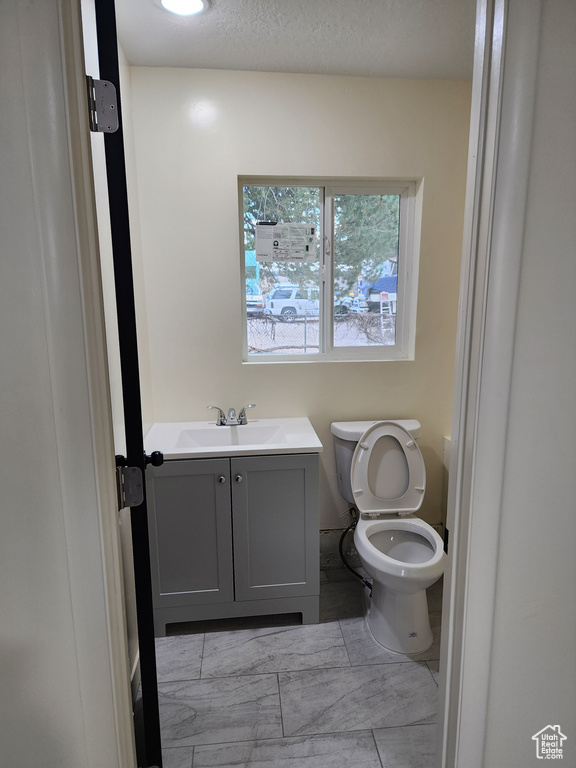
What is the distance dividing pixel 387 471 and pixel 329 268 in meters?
1.11

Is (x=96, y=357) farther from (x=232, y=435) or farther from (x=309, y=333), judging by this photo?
(x=309, y=333)

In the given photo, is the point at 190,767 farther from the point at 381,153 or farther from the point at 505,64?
the point at 381,153

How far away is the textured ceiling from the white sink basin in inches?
67.2

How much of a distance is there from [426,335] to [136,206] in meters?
1.64

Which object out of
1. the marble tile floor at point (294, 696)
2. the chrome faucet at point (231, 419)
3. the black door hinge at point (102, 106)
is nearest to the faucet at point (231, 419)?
the chrome faucet at point (231, 419)

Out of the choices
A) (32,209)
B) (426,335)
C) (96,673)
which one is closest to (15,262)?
(32,209)

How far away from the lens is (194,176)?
225cm

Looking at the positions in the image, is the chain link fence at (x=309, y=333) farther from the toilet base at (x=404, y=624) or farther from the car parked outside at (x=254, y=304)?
the toilet base at (x=404, y=624)

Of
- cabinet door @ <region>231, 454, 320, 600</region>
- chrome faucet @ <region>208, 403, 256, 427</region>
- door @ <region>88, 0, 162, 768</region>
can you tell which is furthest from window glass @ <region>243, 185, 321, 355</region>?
door @ <region>88, 0, 162, 768</region>

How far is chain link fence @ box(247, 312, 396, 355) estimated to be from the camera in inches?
99.6

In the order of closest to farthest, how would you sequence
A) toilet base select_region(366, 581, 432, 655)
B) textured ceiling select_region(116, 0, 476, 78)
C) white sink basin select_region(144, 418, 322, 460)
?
1. textured ceiling select_region(116, 0, 476, 78)
2. toilet base select_region(366, 581, 432, 655)
3. white sink basin select_region(144, 418, 322, 460)

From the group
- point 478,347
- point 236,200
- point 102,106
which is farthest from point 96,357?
point 236,200

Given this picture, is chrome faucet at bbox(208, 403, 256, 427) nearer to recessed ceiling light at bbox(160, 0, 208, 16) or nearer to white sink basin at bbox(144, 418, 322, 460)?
white sink basin at bbox(144, 418, 322, 460)
